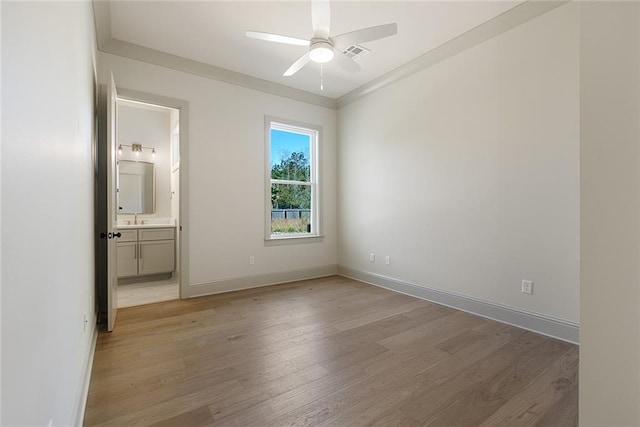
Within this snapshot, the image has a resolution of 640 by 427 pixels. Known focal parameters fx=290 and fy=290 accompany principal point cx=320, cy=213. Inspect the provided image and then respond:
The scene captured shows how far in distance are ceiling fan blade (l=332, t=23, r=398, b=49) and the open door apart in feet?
6.97

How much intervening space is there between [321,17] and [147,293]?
3887 millimetres

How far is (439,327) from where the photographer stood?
2746 mm

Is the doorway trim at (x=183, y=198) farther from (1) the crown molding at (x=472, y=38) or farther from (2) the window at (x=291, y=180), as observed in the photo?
(1) the crown molding at (x=472, y=38)

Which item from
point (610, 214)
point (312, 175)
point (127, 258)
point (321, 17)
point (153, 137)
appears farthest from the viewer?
point (153, 137)

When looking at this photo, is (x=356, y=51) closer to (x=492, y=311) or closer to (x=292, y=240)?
(x=292, y=240)

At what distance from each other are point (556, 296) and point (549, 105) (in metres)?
1.66

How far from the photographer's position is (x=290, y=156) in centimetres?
469

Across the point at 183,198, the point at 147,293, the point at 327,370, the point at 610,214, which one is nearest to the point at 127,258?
the point at 147,293

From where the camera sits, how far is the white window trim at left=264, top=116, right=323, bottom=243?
168 inches

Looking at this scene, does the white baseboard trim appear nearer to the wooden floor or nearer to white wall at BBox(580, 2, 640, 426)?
the wooden floor

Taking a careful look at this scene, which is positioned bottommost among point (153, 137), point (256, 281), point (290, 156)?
point (256, 281)

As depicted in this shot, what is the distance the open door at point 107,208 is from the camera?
264 cm

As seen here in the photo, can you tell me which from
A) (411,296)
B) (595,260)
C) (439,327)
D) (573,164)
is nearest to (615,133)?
(595,260)

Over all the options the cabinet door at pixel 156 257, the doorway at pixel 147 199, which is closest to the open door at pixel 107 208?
the doorway at pixel 147 199
